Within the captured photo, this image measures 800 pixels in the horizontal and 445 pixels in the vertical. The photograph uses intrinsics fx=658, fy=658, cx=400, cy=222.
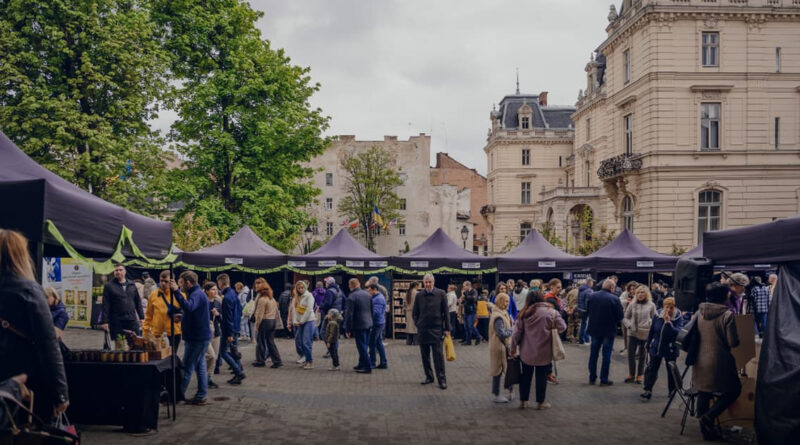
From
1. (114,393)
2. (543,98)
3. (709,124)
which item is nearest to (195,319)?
(114,393)

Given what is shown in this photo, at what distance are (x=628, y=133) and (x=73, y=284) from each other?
105 feet

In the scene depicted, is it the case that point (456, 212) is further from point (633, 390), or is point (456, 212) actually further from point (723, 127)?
point (633, 390)

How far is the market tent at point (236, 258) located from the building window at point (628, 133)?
25754 millimetres

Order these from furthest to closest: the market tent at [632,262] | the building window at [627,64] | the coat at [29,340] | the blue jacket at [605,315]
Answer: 1. the building window at [627,64]
2. the market tent at [632,262]
3. the blue jacket at [605,315]
4. the coat at [29,340]

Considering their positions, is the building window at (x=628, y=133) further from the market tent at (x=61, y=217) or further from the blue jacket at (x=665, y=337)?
the market tent at (x=61, y=217)

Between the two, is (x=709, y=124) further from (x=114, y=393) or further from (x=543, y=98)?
(x=543, y=98)

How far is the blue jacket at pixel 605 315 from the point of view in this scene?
40.4ft

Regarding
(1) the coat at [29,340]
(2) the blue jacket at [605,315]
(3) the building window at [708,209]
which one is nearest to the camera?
(1) the coat at [29,340]

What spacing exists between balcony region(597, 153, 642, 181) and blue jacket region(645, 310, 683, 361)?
92.7 feet

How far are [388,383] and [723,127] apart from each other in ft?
101

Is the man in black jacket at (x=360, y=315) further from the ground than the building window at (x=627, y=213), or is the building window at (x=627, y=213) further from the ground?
the building window at (x=627, y=213)

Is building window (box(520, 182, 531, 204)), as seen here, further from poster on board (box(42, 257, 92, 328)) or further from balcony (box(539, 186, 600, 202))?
poster on board (box(42, 257, 92, 328))

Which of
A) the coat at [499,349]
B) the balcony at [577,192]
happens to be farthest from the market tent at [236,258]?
the balcony at [577,192]

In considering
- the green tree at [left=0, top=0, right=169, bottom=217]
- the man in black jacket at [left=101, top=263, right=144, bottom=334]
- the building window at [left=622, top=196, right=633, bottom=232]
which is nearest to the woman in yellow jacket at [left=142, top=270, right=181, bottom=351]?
the man in black jacket at [left=101, top=263, right=144, bottom=334]
